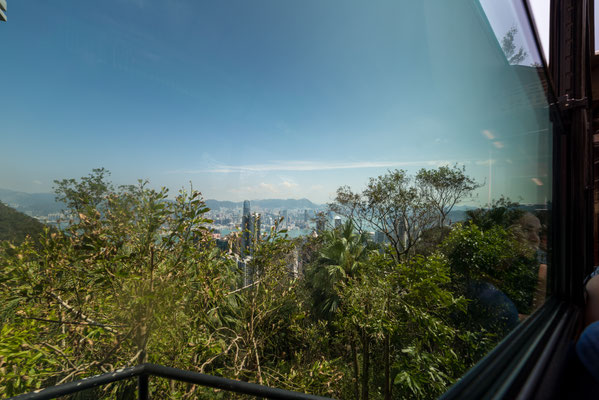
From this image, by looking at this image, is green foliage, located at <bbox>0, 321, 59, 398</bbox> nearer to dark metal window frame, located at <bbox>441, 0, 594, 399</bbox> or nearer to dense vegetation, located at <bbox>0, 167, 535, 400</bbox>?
dense vegetation, located at <bbox>0, 167, 535, 400</bbox>

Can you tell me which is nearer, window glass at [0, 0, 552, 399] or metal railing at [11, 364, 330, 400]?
metal railing at [11, 364, 330, 400]

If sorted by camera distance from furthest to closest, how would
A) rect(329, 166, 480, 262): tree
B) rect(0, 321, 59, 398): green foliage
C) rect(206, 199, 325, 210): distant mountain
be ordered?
rect(329, 166, 480, 262): tree → rect(206, 199, 325, 210): distant mountain → rect(0, 321, 59, 398): green foliage

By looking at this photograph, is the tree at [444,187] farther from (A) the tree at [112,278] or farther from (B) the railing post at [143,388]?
(B) the railing post at [143,388]

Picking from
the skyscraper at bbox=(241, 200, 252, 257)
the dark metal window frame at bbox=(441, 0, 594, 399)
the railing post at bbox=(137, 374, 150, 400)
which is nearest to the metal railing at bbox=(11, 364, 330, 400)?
the railing post at bbox=(137, 374, 150, 400)

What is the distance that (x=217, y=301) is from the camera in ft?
4.23

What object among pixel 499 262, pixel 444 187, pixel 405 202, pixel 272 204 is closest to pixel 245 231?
pixel 272 204

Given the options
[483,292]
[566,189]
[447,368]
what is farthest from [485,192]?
[447,368]

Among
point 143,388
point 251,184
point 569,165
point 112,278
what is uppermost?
point 569,165

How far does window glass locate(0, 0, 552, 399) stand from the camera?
2.14ft

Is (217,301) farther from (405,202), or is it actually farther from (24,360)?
(405,202)

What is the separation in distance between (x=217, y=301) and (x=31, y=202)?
94 centimetres

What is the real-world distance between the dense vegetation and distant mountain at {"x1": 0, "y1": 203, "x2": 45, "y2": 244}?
0.08 ft

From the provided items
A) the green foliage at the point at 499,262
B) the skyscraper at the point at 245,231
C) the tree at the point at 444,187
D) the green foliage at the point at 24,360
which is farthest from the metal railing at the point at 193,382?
the tree at the point at 444,187

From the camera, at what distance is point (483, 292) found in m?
1.53
